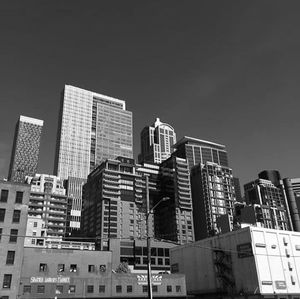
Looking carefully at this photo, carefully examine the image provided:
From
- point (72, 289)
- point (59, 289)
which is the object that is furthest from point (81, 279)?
point (59, 289)

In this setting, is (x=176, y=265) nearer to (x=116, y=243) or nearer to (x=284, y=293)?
(x=284, y=293)

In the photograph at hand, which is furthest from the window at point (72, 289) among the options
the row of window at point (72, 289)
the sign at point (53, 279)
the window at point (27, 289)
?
the window at point (27, 289)

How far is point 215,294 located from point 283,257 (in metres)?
17.4

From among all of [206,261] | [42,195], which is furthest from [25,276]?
[42,195]

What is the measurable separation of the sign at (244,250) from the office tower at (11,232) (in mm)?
45428

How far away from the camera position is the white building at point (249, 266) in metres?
72.8

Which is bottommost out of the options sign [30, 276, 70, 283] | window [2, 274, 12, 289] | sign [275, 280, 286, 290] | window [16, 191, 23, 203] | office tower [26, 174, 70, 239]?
sign [275, 280, 286, 290]

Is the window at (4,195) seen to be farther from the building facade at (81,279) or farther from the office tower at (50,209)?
the office tower at (50,209)

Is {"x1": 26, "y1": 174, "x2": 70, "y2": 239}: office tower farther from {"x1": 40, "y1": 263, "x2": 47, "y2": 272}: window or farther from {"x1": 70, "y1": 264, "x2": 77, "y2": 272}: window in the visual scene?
{"x1": 40, "y1": 263, "x2": 47, "y2": 272}: window

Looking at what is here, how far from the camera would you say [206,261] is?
85312 mm

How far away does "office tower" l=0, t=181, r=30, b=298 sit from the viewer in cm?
5978

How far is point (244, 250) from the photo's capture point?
76.1 m

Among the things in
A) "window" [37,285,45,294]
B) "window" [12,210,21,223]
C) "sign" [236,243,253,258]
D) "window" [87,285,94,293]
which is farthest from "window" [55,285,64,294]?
"sign" [236,243,253,258]

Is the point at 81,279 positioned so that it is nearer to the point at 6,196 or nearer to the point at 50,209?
the point at 6,196
